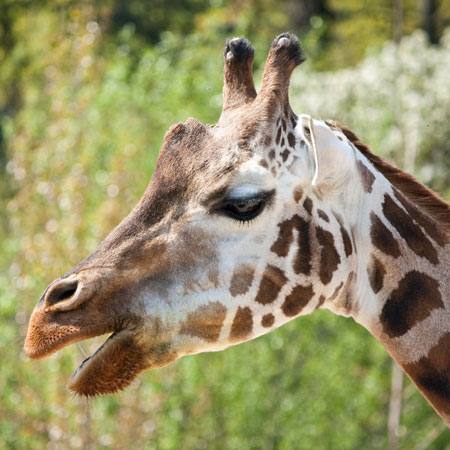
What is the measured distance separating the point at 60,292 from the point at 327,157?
1.10 m

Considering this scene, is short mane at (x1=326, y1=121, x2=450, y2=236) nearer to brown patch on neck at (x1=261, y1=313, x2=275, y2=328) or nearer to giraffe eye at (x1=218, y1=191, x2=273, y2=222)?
giraffe eye at (x1=218, y1=191, x2=273, y2=222)

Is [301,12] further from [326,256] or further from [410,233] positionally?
[326,256]

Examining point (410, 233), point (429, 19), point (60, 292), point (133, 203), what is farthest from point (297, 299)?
point (429, 19)

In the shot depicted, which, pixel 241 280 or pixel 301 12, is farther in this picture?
pixel 301 12

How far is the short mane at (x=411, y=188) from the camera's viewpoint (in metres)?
4.70

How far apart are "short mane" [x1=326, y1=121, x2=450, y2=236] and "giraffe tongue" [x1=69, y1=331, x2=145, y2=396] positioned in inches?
47.1

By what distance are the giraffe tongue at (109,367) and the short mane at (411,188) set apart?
1197 mm

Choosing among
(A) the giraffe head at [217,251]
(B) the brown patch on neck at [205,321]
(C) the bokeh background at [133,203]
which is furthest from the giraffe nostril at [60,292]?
(C) the bokeh background at [133,203]

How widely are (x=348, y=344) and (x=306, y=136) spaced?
774 cm

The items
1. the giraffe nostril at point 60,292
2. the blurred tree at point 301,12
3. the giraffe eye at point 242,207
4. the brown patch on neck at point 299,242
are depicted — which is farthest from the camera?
the blurred tree at point 301,12

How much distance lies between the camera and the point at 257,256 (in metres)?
4.42

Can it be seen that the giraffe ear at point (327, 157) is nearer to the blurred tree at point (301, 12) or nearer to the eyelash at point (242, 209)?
the eyelash at point (242, 209)

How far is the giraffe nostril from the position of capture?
13.7 ft

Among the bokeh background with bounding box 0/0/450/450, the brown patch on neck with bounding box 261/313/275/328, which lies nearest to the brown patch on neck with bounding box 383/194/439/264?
the brown patch on neck with bounding box 261/313/275/328
